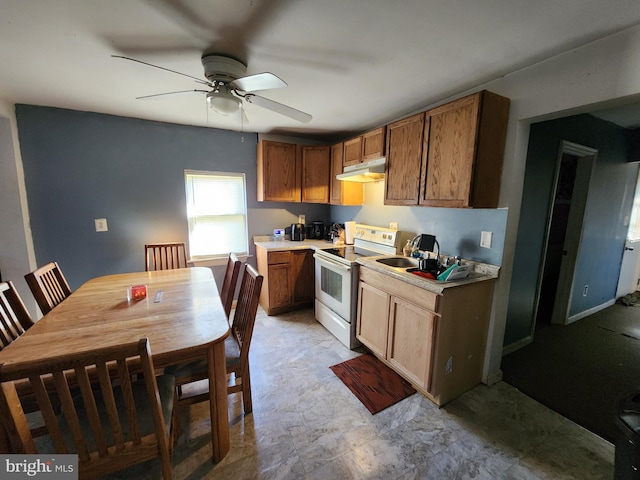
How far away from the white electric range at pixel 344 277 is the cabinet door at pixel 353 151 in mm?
771

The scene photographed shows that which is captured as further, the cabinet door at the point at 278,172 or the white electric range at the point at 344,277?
the cabinet door at the point at 278,172

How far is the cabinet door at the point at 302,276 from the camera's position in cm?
324

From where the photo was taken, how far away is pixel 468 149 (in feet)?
5.65

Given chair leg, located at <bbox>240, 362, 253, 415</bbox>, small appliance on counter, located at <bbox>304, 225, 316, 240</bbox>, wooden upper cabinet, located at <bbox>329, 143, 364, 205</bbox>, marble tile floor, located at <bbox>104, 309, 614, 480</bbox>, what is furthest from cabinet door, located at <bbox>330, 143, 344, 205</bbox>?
chair leg, located at <bbox>240, 362, 253, 415</bbox>

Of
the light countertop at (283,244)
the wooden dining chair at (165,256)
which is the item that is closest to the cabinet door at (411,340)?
the light countertop at (283,244)

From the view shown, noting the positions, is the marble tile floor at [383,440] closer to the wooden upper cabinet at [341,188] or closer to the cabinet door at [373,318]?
the cabinet door at [373,318]

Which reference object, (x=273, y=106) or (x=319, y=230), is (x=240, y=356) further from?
(x=319, y=230)

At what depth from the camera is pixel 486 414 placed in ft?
5.71

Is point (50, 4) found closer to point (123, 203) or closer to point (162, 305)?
point (162, 305)

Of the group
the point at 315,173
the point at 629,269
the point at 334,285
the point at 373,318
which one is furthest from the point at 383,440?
the point at 629,269

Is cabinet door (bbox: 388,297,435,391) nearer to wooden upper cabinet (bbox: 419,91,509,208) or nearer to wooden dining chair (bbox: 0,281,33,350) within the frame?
wooden upper cabinet (bbox: 419,91,509,208)

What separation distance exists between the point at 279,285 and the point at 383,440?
198cm

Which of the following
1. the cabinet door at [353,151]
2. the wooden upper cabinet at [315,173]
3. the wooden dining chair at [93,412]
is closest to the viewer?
the wooden dining chair at [93,412]

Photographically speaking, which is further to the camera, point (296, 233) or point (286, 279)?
point (296, 233)
